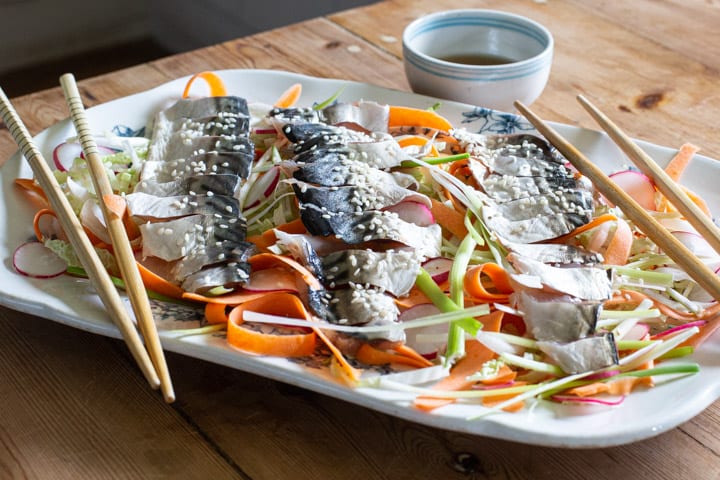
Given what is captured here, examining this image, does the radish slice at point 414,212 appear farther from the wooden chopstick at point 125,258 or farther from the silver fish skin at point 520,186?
the wooden chopstick at point 125,258

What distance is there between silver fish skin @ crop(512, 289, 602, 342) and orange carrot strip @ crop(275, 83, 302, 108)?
84 centimetres

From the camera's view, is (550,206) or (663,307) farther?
(550,206)

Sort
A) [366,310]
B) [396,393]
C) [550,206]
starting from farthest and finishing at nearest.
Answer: [550,206]
[366,310]
[396,393]

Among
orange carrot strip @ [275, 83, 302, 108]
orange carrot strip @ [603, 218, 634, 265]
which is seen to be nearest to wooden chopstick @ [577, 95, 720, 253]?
orange carrot strip @ [603, 218, 634, 265]

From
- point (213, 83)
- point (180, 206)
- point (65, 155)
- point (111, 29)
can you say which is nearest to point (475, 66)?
point (213, 83)

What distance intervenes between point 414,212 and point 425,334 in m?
0.28

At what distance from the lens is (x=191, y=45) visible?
4.70m

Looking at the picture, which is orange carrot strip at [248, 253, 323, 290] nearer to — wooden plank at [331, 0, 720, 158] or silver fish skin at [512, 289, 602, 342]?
silver fish skin at [512, 289, 602, 342]

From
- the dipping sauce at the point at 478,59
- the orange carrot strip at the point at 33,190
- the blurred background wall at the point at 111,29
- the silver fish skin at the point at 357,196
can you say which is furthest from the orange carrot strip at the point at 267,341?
the blurred background wall at the point at 111,29

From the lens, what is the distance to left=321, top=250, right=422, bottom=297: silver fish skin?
1.33 m

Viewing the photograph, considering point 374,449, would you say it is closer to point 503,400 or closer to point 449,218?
point 503,400

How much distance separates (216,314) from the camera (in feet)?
4.26

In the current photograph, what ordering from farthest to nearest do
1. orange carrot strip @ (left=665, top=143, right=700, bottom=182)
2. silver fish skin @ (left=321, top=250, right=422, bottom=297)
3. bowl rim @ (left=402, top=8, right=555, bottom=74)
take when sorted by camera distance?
bowl rim @ (left=402, top=8, right=555, bottom=74), orange carrot strip @ (left=665, top=143, right=700, bottom=182), silver fish skin @ (left=321, top=250, right=422, bottom=297)

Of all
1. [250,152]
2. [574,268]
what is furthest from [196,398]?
[574,268]
